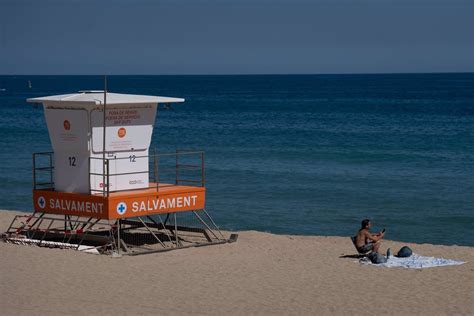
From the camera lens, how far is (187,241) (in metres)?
20.1

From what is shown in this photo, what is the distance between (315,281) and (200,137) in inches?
1685

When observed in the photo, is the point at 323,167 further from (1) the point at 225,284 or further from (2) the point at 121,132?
(1) the point at 225,284

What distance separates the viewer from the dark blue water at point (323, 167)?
27.6 metres

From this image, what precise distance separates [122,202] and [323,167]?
75.1 feet

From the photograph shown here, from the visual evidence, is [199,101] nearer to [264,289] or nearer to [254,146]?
[254,146]

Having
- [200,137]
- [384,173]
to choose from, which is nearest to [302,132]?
[200,137]

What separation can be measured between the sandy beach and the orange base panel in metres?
0.84

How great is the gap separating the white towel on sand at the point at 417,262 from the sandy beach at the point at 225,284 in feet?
0.90

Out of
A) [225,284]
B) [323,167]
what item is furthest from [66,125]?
[323,167]

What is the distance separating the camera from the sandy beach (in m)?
14.1

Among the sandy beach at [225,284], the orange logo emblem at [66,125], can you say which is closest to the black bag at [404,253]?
the sandy beach at [225,284]

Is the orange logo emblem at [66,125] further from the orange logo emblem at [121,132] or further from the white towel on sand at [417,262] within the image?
the white towel on sand at [417,262]

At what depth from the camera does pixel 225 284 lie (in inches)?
619

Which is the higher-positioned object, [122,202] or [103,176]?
[103,176]
